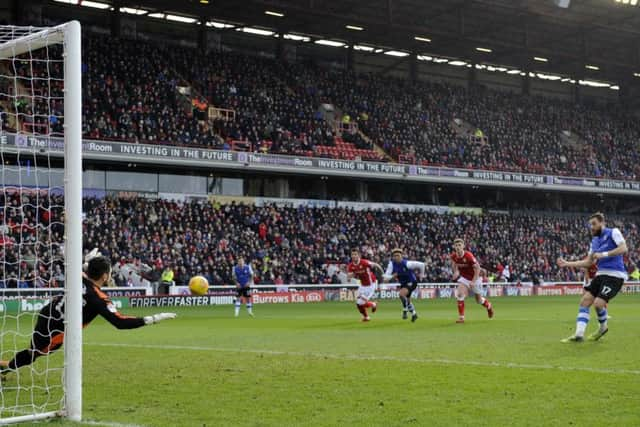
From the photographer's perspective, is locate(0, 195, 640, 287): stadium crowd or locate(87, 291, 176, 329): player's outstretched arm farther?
locate(0, 195, 640, 287): stadium crowd

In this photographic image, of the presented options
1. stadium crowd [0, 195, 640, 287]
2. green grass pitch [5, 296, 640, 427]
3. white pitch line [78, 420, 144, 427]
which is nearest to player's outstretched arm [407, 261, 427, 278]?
green grass pitch [5, 296, 640, 427]

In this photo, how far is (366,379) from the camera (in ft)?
35.6

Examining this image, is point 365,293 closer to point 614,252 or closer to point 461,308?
point 461,308

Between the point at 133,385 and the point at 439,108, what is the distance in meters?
51.6

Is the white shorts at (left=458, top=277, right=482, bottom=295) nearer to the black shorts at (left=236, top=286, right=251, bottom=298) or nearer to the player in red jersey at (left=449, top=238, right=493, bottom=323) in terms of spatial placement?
the player in red jersey at (left=449, top=238, right=493, bottom=323)

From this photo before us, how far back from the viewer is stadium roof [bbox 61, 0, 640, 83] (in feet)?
170

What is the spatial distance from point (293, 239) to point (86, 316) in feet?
118

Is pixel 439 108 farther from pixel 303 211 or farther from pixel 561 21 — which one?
pixel 303 211

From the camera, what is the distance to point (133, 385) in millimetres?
10688

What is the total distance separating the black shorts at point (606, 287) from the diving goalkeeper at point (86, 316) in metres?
8.13

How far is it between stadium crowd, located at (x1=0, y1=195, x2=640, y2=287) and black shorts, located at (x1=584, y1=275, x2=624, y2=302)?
1898 centimetres

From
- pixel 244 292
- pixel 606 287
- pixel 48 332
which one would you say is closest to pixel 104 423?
pixel 48 332

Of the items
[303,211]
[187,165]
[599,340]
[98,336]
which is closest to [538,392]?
[599,340]

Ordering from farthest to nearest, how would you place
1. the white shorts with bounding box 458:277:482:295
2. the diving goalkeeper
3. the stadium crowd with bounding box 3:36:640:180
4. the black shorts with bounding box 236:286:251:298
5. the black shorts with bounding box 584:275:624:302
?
1. the stadium crowd with bounding box 3:36:640:180
2. the black shorts with bounding box 236:286:251:298
3. the white shorts with bounding box 458:277:482:295
4. the black shorts with bounding box 584:275:624:302
5. the diving goalkeeper
